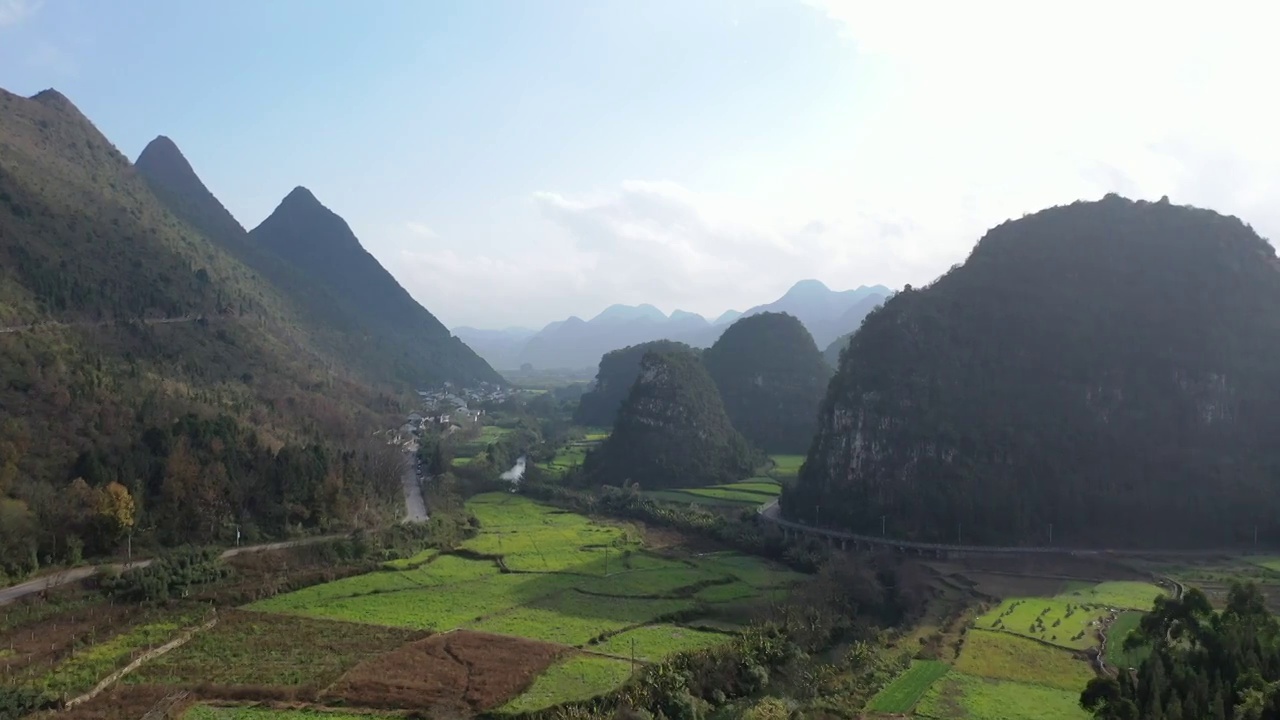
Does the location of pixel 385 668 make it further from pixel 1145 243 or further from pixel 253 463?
pixel 1145 243

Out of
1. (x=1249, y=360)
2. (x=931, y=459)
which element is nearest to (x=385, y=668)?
(x=931, y=459)

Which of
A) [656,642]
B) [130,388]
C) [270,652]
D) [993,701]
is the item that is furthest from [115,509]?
[993,701]

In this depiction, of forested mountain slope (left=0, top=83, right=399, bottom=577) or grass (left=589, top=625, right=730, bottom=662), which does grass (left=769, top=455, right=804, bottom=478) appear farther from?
grass (left=589, top=625, right=730, bottom=662)

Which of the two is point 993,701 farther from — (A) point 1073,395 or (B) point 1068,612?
(A) point 1073,395

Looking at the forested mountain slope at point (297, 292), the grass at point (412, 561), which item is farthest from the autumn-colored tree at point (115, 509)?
the forested mountain slope at point (297, 292)

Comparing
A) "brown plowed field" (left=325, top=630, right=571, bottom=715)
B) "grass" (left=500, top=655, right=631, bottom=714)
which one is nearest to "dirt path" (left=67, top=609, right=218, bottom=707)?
"brown plowed field" (left=325, top=630, right=571, bottom=715)

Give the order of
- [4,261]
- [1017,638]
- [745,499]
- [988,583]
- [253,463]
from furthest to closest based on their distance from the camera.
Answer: [745,499] → [4,261] → [253,463] → [988,583] → [1017,638]
